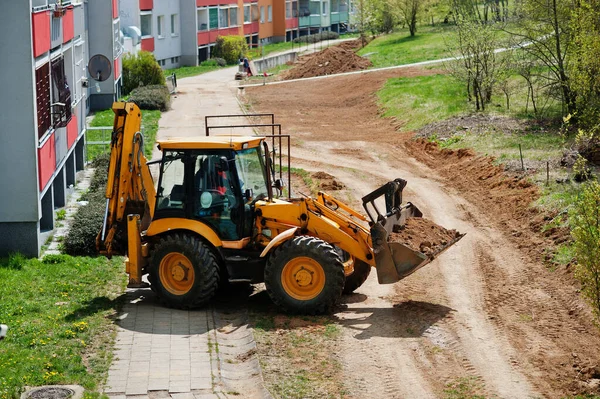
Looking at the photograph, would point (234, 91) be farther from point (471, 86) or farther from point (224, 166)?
point (224, 166)

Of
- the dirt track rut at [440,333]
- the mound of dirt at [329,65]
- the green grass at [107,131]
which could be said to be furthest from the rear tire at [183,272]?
the mound of dirt at [329,65]

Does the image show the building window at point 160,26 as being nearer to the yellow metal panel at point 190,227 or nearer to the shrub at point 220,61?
the shrub at point 220,61

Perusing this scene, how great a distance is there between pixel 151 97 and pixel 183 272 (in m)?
26.4

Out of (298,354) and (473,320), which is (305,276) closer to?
(298,354)

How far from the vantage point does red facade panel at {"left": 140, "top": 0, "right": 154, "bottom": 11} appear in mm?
54844

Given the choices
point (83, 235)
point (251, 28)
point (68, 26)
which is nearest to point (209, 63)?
point (251, 28)

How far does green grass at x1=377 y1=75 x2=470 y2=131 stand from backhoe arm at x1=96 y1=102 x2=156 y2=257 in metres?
19.9

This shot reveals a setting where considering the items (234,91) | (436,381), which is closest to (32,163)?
(436,381)

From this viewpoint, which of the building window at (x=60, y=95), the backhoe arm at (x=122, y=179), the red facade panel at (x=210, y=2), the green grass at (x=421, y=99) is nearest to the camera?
the backhoe arm at (x=122, y=179)

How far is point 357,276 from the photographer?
1595cm

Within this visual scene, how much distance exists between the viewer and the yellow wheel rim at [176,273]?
15.2 meters

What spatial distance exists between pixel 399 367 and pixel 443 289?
158 inches

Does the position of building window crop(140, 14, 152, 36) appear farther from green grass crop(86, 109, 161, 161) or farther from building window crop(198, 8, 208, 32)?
green grass crop(86, 109, 161, 161)

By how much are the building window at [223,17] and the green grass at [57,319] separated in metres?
51.5
